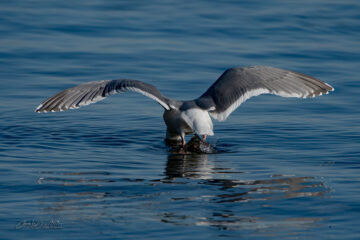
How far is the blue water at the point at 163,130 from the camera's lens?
19.7ft

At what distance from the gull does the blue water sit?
1.36 ft

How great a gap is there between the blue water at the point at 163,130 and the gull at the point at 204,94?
1.36 feet

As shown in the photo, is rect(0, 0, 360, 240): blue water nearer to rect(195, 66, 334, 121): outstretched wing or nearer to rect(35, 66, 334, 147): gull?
rect(35, 66, 334, 147): gull

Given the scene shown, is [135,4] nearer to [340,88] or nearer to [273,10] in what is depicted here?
[273,10]

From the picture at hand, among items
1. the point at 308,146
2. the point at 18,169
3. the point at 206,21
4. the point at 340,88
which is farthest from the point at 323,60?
the point at 18,169

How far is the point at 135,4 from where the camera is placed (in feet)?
62.8

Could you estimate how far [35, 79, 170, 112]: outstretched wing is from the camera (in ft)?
27.1

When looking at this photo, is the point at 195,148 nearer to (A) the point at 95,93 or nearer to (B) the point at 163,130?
(B) the point at 163,130

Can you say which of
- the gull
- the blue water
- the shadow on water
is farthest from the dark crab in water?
the shadow on water

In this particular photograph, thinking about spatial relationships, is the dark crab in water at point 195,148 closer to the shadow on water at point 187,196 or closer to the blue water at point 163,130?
the blue water at point 163,130

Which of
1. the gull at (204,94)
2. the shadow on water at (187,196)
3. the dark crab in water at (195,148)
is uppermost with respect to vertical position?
the gull at (204,94)

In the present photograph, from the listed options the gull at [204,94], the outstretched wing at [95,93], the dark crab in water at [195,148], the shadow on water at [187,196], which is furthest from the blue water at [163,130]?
the outstretched wing at [95,93]

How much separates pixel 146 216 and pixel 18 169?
2.10 meters

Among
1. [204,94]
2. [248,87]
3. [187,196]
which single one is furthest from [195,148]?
[187,196]
